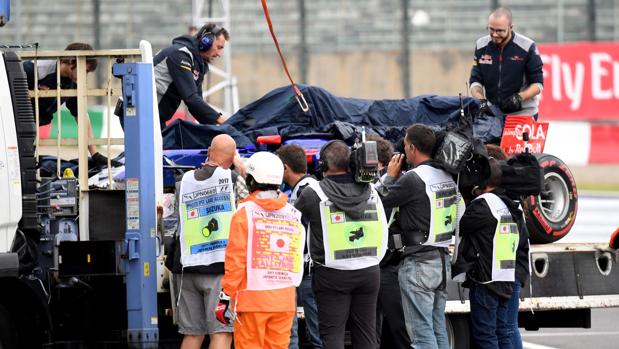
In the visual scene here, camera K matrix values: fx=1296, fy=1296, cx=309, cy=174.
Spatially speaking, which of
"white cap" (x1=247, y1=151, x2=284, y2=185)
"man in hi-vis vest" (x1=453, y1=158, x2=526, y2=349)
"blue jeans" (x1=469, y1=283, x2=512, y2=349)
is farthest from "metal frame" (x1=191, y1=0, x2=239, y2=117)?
"white cap" (x1=247, y1=151, x2=284, y2=185)

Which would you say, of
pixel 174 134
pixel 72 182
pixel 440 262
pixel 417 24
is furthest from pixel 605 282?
pixel 417 24

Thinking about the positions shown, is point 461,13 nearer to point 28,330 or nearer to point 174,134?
point 174,134

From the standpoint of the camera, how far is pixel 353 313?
8.62 metres

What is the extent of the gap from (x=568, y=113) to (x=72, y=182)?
20.8 meters

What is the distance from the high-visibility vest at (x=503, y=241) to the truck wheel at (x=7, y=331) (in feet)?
11.1

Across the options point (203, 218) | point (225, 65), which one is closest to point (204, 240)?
point (203, 218)

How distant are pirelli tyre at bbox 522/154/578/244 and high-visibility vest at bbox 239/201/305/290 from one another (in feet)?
11.1

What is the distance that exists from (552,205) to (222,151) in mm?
3529

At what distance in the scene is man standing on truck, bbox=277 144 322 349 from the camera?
9.02 meters

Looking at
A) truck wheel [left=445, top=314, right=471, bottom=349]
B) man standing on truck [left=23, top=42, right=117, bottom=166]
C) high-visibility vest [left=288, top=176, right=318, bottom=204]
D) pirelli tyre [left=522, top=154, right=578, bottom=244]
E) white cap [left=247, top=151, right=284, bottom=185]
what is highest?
man standing on truck [left=23, top=42, right=117, bottom=166]

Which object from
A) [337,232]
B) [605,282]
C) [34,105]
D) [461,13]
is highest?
[461,13]

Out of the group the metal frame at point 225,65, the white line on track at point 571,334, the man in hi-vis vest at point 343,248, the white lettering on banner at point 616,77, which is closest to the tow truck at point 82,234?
the man in hi-vis vest at point 343,248

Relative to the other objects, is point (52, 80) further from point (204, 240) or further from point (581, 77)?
point (581, 77)

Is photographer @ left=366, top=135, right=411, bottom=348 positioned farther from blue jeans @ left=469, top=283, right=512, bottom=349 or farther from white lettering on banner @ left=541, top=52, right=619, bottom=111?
white lettering on banner @ left=541, top=52, right=619, bottom=111
